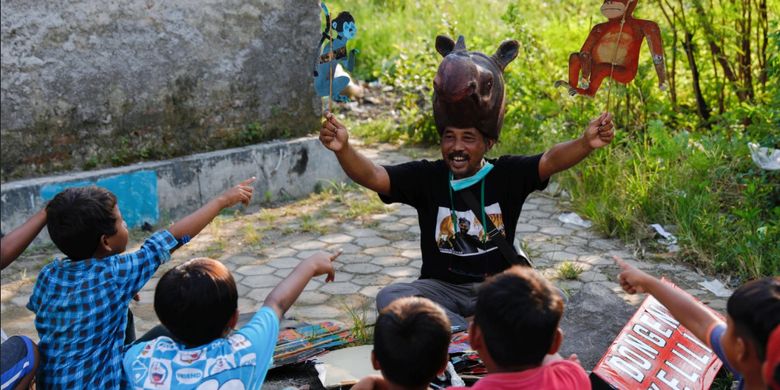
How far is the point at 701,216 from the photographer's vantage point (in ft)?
17.4

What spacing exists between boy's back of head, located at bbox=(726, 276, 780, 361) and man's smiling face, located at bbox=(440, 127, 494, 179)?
4.66 ft

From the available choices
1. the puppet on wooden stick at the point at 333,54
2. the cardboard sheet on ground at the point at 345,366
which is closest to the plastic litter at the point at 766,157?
the cardboard sheet on ground at the point at 345,366

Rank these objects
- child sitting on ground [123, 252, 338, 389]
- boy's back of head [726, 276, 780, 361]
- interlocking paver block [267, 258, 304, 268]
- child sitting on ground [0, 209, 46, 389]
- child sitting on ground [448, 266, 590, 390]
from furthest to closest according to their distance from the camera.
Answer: interlocking paver block [267, 258, 304, 268], child sitting on ground [0, 209, 46, 389], child sitting on ground [123, 252, 338, 389], child sitting on ground [448, 266, 590, 390], boy's back of head [726, 276, 780, 361]

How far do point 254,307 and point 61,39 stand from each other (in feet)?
7.71

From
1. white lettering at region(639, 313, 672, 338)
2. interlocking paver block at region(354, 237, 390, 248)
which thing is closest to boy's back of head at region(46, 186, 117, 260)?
white lettering at region(639, 313, 672, 338)

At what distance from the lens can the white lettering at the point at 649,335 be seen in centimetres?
349

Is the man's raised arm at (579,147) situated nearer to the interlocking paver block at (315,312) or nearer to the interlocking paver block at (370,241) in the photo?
the interlocking paver block at (315,312)

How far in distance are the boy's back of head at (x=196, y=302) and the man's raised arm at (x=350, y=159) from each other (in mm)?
903

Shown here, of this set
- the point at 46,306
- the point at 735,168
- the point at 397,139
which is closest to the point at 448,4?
the point at 397,139

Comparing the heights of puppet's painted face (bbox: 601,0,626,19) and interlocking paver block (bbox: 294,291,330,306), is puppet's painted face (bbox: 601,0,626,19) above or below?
above

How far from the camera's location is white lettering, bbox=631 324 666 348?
3.49 metres

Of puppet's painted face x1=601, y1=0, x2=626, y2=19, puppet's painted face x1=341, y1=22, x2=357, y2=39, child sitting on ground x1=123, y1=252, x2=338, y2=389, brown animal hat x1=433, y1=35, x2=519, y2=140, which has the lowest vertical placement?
child sitting on ground x1=123, y1=252, x2=338, y2=389

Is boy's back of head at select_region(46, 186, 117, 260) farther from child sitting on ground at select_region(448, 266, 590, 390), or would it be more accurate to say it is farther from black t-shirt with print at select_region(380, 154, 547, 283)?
child sitting on ground at select_region(448, 266, 590, 390)

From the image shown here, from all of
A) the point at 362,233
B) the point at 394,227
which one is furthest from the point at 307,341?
the point at 394,227
